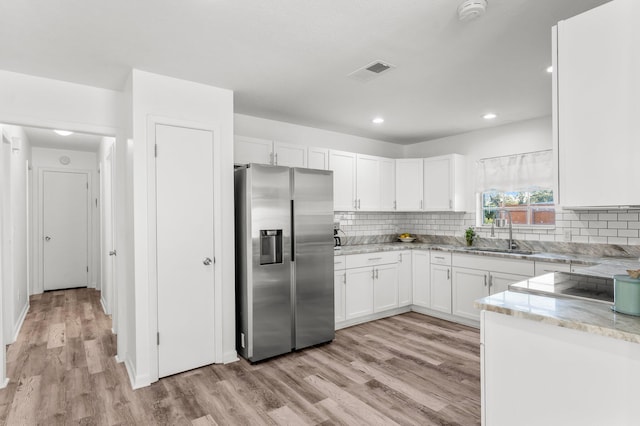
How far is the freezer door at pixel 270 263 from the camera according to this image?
3.25 metres

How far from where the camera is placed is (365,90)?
334cm

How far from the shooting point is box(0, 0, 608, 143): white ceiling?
201cm

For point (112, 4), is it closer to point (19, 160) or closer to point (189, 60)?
point (189, 60)

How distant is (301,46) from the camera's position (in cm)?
246

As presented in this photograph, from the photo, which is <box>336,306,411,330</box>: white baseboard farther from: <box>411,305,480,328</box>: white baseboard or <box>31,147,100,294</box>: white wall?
<box>31,147,100,294</box>: white wall

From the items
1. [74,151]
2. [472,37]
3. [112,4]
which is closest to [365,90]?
[472,37]

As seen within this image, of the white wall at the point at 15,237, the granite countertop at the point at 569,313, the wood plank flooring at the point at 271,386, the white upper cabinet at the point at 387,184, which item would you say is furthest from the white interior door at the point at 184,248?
the white upper cabinet at the point at 387,184

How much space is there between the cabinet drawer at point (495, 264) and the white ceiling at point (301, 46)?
1681 mm

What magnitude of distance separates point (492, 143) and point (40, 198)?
736 centimetres

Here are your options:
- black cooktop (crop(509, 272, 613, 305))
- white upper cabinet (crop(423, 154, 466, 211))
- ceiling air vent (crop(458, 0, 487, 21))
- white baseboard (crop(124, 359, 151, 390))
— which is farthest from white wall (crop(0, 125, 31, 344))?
white upper cabinet (crop(423, 154, 466, 211))

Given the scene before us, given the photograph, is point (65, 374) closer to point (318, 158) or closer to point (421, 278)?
point (318, 158)

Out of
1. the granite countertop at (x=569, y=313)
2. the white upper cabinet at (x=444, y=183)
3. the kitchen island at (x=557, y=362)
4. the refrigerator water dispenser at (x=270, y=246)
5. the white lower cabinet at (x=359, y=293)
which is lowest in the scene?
the white lower cabinet at (x=359, y=293)

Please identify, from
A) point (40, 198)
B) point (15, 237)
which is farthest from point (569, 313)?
point (40, 198)

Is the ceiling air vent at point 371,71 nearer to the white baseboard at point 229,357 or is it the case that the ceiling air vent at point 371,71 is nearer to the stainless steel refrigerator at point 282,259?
the stainless steel refrigerator at point 282,259
